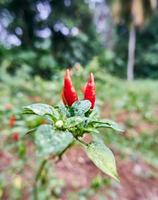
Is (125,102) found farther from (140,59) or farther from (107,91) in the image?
(140,59)

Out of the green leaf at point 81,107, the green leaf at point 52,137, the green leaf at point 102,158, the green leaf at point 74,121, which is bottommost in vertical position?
the green leaf at point 102,158

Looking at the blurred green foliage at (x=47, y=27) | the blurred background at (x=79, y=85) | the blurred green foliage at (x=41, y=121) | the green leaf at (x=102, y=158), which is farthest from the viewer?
the blurred green foliage at (x=47, y=27)

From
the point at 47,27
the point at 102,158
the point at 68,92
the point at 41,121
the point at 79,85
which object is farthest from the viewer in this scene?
the point at 47,27

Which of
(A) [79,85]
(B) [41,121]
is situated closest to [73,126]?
(B) [41,121]

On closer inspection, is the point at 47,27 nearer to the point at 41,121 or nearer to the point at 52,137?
the point at 41,121

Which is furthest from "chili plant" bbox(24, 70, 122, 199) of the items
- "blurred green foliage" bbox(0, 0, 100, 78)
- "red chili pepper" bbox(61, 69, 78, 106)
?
"blurred green foliage" bbox(0, 0, 100, 78)

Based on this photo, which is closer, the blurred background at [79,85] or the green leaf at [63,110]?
the green leaf at [63,110]

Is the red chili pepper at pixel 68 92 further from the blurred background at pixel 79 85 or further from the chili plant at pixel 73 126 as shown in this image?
the blurred background at pixel 79 85

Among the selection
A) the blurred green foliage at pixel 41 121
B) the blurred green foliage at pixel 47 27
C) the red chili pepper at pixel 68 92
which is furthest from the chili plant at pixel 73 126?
the blurred green foliage at pixel 47 27
